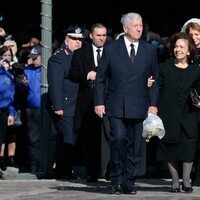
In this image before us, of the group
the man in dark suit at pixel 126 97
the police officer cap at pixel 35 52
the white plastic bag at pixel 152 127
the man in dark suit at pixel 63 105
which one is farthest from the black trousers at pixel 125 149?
the police officer cap at pixel 35 52

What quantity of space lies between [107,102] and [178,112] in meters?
0.87

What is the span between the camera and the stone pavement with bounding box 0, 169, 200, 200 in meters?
12.8

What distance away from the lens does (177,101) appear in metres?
13.5

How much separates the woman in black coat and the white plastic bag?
334 mm

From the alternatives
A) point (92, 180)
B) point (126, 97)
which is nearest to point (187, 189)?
point (126, 97)

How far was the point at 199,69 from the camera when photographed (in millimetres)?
13602

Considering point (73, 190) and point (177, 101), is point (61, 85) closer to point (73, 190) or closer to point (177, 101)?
point (73, 190)

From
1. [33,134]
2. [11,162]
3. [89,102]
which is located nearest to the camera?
[89,102]

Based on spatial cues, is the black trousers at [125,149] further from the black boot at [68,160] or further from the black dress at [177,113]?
the black boot at [68,160]

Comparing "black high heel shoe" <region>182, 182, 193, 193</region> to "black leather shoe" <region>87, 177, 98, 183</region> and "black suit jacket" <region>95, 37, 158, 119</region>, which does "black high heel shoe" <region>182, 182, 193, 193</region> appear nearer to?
"black suit jacket" <region>95, 37, 158, 119</region>

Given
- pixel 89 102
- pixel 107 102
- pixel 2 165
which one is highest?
pixel 89 102

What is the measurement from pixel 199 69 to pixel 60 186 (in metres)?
2.24

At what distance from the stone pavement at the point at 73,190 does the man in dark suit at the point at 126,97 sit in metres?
0.35

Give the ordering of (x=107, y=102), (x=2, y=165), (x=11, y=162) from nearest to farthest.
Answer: (x=107, y=102) → (x=2, y=165) → (x=11, y=162)
